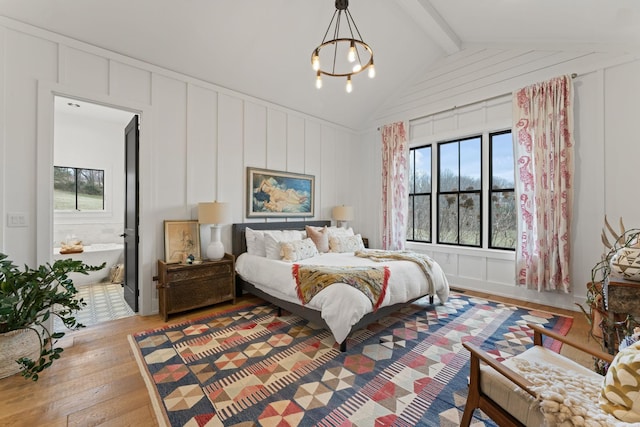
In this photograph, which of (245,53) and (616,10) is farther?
(245,53)

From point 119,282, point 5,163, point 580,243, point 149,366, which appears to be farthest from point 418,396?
point 119,282

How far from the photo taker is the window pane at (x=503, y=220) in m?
4.02

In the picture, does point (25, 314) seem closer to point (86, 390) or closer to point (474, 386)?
point (86, 390)

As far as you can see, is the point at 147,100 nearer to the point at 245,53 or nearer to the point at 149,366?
the point at 245,53

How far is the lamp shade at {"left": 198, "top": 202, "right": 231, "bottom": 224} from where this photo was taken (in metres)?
3.45

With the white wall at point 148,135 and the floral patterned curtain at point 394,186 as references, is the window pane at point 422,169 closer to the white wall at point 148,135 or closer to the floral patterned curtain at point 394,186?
the floral patterned curtain at point 394,186

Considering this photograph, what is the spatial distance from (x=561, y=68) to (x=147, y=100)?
5.24m

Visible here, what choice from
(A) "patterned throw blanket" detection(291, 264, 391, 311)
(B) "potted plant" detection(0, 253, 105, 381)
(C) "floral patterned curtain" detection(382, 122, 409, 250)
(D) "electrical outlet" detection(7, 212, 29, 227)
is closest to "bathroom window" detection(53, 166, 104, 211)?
(D) "electrical outlet" detection(7, 212, 29, 227)

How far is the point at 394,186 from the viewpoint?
5113 millimetres

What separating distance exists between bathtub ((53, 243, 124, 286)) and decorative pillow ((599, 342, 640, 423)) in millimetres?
5981

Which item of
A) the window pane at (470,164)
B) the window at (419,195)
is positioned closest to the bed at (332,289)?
the window at (419,195)

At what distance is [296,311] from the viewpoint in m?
2.88

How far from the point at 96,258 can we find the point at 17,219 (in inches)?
101

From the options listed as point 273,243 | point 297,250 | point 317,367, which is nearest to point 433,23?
point 297,250
